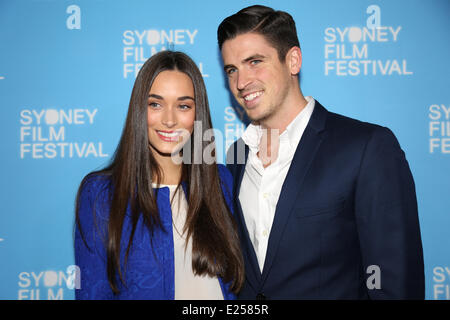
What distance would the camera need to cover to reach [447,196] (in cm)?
248

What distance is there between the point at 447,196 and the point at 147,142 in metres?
2.33

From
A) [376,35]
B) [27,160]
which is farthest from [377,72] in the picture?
[27,160]

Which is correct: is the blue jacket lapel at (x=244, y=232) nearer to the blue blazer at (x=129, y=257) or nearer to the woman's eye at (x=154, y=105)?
the blue blazer at (x=129, y=257)

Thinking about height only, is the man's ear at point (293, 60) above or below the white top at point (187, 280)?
above

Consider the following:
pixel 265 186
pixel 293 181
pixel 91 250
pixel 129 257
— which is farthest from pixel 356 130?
pixel 91 250

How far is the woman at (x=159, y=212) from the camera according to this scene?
5.49 ft

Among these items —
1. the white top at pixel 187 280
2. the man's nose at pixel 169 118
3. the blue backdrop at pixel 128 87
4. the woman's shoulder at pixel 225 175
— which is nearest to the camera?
the white top at pixel 187 280

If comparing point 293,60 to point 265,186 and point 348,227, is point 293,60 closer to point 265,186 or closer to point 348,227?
point 265,186

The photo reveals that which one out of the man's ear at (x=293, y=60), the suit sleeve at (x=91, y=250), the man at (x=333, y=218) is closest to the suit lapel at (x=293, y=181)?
the man at (x=333, y=218)

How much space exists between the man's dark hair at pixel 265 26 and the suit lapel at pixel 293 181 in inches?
21.8

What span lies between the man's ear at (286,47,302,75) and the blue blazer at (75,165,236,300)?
3.99ft

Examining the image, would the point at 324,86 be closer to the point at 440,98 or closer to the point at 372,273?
the point at 440,98

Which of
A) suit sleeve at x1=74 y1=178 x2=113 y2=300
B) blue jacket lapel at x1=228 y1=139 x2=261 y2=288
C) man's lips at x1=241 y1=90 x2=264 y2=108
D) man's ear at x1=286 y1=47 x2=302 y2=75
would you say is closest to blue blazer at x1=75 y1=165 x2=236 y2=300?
suit sleeve at x1=74 y1=178 x2=113 y2=300

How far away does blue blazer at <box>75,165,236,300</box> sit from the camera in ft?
5.39
